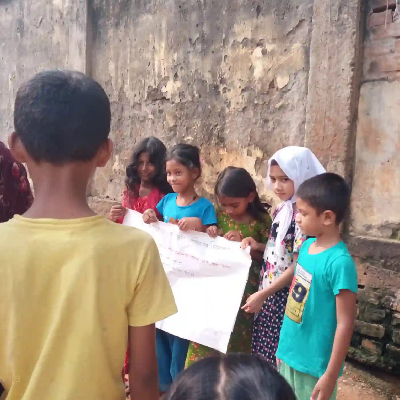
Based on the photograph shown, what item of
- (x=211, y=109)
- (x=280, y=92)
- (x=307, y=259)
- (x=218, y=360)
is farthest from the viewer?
(x=211, y=109)

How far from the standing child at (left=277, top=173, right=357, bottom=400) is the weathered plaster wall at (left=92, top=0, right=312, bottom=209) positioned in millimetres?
1670

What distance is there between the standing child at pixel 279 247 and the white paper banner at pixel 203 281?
5.4 inches

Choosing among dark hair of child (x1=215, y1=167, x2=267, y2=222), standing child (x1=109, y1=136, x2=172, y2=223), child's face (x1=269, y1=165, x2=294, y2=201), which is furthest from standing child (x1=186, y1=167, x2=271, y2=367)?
standing child (x1=109, y1=136, x2=172, y2=223)

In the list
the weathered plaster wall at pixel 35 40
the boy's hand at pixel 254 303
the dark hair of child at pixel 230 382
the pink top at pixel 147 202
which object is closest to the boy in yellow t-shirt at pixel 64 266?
the dark hair of child at pixel 230 382

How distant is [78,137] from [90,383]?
594 millimetres

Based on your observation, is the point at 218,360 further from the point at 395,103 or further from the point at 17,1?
the point at 17,1

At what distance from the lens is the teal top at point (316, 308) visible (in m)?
1.80

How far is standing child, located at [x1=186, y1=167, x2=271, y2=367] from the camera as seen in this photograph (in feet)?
7.97

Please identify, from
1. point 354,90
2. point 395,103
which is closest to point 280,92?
point 354,90

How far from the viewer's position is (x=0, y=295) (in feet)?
3.39

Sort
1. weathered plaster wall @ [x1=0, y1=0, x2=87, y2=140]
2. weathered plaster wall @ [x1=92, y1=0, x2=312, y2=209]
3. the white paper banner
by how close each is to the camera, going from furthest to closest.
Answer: weathered plaster wall @ [x1=0, y1=0, x2=87, y2=140] → weathered plaster wall @ [x1=92, y1=0, x2=312, y2=209] → the white paper banner

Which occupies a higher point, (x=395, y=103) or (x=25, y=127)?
(x=395, y=103)

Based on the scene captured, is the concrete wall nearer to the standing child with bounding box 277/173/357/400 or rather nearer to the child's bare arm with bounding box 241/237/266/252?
the child's bare arm with bounding box 241/237/266/252

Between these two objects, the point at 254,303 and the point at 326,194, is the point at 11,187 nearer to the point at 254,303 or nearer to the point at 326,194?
the point at 254,303
